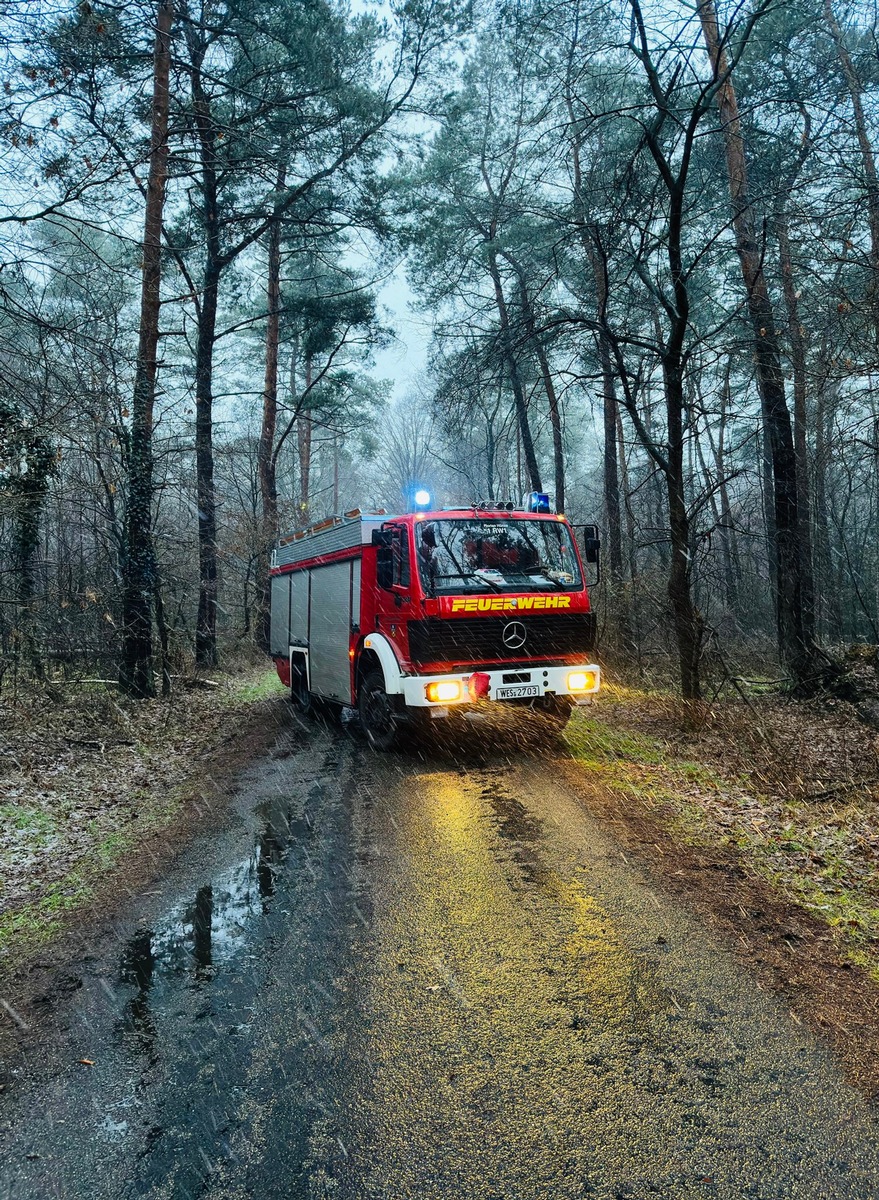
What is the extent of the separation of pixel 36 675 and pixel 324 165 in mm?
12364

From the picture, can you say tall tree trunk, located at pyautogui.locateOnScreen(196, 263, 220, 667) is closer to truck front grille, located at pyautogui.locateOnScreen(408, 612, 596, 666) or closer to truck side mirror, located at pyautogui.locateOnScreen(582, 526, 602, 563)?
truck front grille, located at pyautogui.locateOnScreen(408, 612, 596, 666)

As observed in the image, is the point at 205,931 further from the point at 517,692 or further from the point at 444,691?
the point at 517,692

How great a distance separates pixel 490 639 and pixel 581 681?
1.24m

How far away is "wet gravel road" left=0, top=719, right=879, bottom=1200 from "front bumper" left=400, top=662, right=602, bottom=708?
9.83 feet

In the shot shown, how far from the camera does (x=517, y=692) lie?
7992 mm

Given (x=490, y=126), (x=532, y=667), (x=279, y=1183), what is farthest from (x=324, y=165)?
(x=279, y=1183)

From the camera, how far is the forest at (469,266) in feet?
22.7

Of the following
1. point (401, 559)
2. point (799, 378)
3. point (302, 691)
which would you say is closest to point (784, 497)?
point (799, 378)

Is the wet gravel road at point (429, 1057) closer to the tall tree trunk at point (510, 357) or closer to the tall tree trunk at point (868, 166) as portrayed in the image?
the tall tree trunk at point (868, 166)

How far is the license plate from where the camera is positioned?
7938 mm

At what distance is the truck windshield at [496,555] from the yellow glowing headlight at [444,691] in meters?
1.02

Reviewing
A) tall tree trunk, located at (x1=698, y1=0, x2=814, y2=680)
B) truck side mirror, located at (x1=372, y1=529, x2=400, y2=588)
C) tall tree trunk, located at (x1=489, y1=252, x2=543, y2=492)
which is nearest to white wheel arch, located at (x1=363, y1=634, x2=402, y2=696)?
truck side mirror, located at (x1=372, y1=529, x2=400, y2=588)

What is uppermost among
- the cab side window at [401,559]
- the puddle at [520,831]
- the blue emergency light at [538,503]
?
the blue emergency light at [538,503]

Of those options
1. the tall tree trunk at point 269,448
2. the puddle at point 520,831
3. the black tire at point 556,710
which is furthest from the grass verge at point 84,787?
the tall tree trunk at point 269,448
